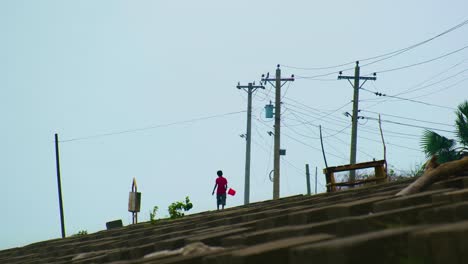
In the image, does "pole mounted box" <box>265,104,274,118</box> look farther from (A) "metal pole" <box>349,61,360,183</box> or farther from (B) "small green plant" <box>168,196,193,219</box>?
(B) "small green plant" <box>168,196,193,219</box>

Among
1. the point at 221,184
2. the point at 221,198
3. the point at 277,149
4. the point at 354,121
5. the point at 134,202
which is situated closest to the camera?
the point at 134,202

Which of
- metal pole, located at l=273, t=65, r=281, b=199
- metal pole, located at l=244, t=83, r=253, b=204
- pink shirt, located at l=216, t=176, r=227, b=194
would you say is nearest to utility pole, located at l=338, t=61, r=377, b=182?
metal pole, located at l=273, t=65, r=281, b=199

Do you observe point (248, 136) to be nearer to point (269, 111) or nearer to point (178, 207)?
point (269, 111)

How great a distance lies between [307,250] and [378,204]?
2321mm

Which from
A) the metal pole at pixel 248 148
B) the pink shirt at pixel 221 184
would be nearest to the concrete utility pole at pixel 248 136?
the metal pole at pixel 248 148

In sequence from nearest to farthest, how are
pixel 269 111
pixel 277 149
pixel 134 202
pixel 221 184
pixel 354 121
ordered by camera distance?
pixel 134 202 < pixel 221 184 < pixel 277 149 < pixel 354 121 < pixel 269 111

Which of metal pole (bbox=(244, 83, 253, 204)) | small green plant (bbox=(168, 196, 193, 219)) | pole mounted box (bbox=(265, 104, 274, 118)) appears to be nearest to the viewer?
small green plant (bbox=(168, 196, 193, 219))

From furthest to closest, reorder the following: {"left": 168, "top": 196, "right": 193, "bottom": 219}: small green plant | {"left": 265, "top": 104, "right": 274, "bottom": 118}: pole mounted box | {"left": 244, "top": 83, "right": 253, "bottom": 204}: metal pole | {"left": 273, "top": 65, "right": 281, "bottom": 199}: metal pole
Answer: {"left": 244, "top": 83, "right": 253, "bottom": 204}: metal pole, {"left": 265, "top": 104, "right": 274, "bottom": 118}: pole mounted box, {"left": 273, "top": 65, "right": 281, "bottom": 199}: metal pole, {"left": 168, "top": 196, "right": 193, "bottom": 219}: small green plant

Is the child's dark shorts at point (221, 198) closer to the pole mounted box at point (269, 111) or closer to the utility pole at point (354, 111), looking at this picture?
the utility pole at point (354, 111)

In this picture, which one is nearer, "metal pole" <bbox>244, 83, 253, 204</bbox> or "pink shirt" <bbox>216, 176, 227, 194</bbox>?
"pink shirt" <bbox>216, 176, 227, 194</bbox>

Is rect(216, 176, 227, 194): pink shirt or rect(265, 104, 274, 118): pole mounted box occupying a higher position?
rect(265, 104, 274, 118): pole mounted box

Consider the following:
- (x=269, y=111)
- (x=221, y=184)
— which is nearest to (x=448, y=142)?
(x=221, y=184)

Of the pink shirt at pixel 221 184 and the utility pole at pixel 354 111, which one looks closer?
the pink shirt at pixel 221 184

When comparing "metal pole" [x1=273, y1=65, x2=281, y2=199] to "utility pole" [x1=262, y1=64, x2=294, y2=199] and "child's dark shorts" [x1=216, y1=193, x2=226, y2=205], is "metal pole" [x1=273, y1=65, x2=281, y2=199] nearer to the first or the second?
"utility pole" [x1=262, y1=64, x2=294, y2=199]
